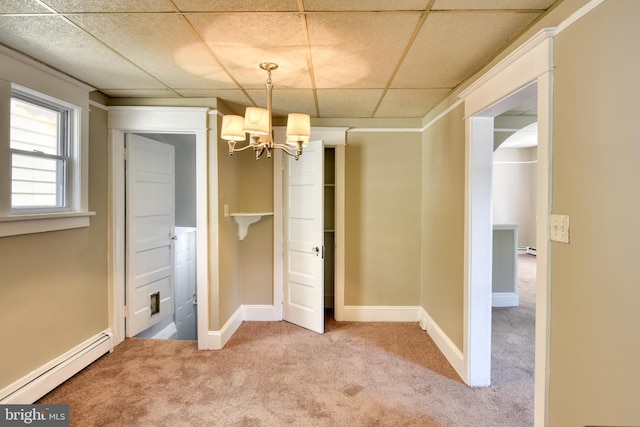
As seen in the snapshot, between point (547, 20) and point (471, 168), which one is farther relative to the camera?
point (471, 168)

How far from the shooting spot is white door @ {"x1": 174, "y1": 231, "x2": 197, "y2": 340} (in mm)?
4191

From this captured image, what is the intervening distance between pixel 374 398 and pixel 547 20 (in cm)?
248

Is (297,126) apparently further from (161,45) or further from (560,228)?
(560,228)

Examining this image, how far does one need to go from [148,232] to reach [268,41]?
2.47 m

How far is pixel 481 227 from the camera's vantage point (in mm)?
2328

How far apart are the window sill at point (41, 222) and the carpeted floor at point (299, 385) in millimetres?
1192

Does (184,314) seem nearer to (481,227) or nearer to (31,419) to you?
(31,419)

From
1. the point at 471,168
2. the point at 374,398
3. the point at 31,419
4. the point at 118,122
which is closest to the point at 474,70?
the point at 471,168

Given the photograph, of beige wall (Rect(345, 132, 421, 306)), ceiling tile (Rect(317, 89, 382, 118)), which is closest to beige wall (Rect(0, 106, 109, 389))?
ceiling tile (Rect(317, 89, 382, 118))

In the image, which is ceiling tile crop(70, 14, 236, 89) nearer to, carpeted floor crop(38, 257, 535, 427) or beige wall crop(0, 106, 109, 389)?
beige wall crop(0, 106, 109, 389)

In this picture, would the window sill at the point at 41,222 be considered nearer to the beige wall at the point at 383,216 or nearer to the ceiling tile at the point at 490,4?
the beige wall at the point at 383,216

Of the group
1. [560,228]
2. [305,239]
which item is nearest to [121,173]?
[305,239]

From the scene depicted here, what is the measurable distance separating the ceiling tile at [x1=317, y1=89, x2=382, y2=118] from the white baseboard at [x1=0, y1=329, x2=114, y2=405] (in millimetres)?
2926

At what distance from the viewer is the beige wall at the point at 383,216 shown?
3621 mm
